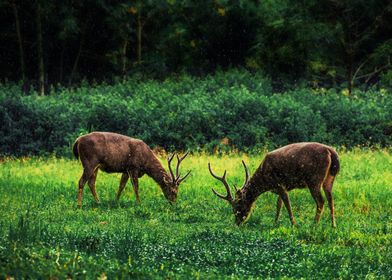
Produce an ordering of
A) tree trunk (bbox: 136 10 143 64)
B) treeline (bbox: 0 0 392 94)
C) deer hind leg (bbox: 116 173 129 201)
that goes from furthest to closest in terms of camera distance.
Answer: tree trunk (bbox: 136 10 143 64), treeline (bbox: 0 0 392 94), deer hind leg (bbox: 116 173 129 201)

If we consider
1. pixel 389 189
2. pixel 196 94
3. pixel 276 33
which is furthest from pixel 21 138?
pixel 389 189

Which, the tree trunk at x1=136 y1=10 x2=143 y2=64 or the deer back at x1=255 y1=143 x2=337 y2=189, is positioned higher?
the tree trunk at x1=136 y1=10 x2=143 y2=64

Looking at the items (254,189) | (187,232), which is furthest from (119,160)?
(187,232)

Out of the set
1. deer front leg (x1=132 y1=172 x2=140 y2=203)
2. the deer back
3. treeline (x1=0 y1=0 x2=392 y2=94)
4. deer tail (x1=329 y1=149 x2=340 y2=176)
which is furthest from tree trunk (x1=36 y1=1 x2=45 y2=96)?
deer tail (x1=329 y1=149 x2=340 y2=176)

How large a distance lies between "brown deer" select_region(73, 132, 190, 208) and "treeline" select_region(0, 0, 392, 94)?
51.3 ft

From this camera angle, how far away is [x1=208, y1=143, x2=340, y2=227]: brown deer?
14.3 meters

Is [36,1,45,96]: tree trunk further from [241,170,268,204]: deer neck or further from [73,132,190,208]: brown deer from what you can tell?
[241,170,268,204]: deer neck

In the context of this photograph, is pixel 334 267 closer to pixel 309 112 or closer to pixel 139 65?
pixel 309 112

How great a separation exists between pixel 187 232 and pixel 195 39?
28.2 m

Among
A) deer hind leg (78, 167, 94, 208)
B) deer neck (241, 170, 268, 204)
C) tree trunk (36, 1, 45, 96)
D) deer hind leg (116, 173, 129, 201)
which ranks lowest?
deer hind leg (116, 173, 129, 201)

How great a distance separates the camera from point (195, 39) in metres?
40.8

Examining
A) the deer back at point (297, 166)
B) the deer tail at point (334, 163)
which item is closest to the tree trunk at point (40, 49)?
the deer back at point (297, 166)

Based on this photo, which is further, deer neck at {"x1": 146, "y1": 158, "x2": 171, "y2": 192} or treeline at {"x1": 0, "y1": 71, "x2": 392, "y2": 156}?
treeline at {"x1": 0, "y1": 71, "x2": 392, "y2": 156}

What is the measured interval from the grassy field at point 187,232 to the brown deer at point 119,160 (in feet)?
1.42
